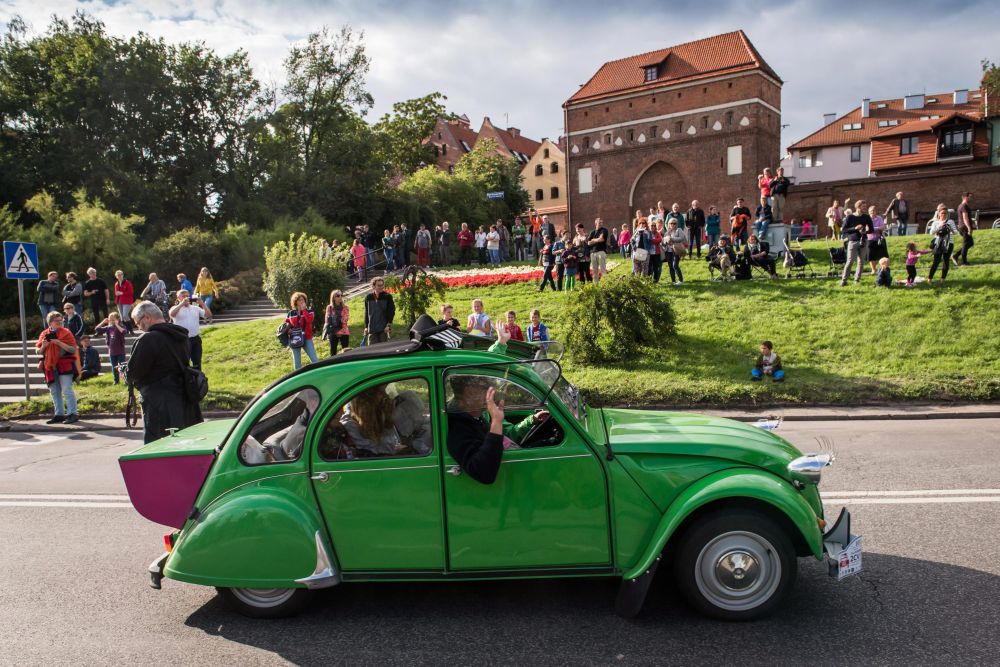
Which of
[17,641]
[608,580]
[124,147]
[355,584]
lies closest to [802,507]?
[608,580]

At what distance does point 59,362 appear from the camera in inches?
508

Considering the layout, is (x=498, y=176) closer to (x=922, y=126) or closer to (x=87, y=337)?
(x=922, y=126)

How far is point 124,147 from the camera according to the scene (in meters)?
39.8

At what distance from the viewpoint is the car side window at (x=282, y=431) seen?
431 cm

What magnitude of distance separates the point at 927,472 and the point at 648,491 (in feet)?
15.2

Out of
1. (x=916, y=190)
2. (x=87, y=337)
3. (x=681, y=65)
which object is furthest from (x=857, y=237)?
(x=681, y=65)

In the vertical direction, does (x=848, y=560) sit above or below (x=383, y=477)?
below

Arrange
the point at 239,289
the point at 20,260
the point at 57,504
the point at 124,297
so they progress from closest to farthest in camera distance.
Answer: the point at 57,504 < the point at 20,260 < the point at 124,297 < the point at 239,289

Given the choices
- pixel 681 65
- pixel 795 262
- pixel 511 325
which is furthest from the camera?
pixel 681 65

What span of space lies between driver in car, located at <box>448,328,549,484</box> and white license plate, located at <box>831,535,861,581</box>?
6.31 feet

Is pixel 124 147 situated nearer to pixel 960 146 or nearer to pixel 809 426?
pixel 809 426

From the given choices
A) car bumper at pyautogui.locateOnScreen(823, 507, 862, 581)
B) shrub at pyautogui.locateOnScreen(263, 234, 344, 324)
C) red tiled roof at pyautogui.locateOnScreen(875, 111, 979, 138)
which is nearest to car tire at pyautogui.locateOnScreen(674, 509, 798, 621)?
car bumper at pyautogui.locateOnScreen(823, 507, 862, 581)

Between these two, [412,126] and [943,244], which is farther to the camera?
[412,126]

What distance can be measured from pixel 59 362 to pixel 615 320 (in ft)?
35.8
